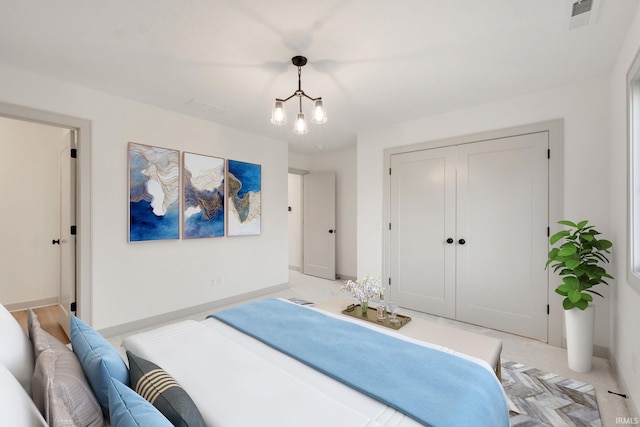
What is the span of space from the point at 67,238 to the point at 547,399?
14.5ft

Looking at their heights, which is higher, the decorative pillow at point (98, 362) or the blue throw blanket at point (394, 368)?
the decorative pillow at point (98, 362)

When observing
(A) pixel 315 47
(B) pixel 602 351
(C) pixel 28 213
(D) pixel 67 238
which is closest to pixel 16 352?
(A) pixel 315 47

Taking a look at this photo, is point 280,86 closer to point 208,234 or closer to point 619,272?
point 208,234

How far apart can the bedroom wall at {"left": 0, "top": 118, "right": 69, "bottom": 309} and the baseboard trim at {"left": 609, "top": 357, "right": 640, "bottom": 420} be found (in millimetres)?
5861

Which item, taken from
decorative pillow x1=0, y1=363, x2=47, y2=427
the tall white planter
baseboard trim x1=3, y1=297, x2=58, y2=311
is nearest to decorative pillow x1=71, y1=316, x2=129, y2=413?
decorative pillow x1=0, y1=363, x2=47, y2=427

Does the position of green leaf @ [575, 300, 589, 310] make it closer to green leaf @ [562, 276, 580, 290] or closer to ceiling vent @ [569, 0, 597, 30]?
green leaf @ [562, 276, 580, 290]

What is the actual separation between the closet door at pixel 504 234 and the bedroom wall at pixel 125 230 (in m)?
2.89

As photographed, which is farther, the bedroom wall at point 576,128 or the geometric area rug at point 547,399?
the bedroom wall at point 576,128

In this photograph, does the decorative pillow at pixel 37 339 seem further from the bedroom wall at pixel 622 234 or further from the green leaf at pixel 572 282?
the green leaf at pixel 572 282

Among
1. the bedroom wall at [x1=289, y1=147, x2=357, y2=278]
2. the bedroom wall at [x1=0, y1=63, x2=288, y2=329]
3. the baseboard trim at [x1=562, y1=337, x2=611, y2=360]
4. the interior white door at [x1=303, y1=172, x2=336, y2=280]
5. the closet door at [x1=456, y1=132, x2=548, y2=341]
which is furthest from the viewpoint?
the interior white door at [x1=303, y1=172, x2=336, y2=280]

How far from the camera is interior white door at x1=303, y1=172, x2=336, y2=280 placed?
5.75m

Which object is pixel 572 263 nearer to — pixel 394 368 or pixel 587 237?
pixel 587 237

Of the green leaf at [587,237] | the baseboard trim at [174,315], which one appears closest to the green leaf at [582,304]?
the green leaf at [587,237]

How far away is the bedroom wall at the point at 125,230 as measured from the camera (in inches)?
112
